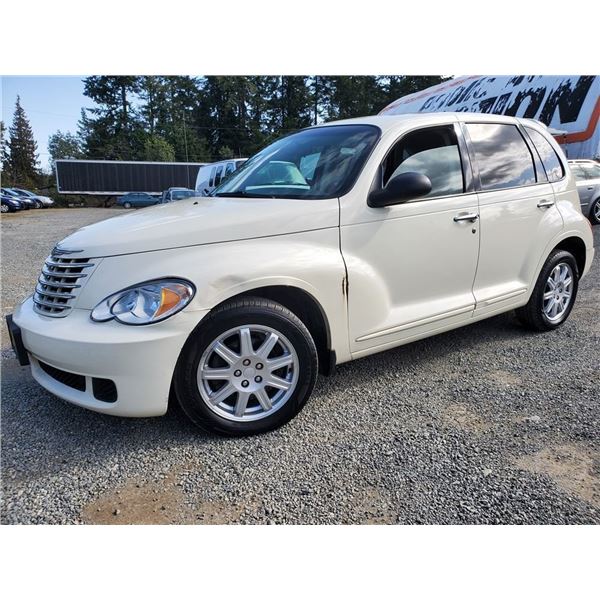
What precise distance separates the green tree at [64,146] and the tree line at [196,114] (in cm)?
15

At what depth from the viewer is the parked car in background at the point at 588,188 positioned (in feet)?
35.6

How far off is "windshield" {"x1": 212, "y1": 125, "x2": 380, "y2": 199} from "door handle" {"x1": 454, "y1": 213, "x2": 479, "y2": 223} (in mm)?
815

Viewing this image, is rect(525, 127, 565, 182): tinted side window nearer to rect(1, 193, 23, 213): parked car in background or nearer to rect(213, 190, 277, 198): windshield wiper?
rect(213, 190, 277, 198): windshield wiper

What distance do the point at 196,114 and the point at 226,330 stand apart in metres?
60.1

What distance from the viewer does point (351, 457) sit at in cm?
240

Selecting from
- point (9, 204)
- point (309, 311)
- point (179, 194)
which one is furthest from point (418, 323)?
point (9, 204)

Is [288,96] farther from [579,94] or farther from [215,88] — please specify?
[579,94]

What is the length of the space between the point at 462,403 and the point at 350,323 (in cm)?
92

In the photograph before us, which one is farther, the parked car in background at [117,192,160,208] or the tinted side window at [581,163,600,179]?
the parked car in background at [117,192,160,208]

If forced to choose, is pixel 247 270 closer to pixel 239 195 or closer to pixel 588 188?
pixel 239 195

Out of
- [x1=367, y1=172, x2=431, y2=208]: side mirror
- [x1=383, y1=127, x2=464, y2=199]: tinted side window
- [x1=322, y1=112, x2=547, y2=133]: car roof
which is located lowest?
[x1=367, y1=172, x2=431, y2=208]: side mirror

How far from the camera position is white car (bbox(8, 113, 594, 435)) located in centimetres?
230

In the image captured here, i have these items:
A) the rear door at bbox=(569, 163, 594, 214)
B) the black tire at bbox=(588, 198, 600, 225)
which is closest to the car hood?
the rear door at bbox=(569, 163, 594, 214)

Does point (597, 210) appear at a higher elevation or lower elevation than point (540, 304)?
lower
